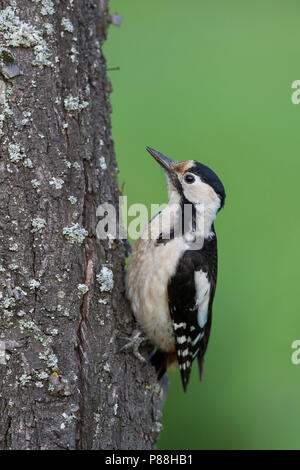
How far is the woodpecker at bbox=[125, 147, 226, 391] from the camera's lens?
9.75 feet

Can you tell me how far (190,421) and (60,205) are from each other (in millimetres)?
1630

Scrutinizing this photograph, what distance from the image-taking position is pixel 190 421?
3465 mm

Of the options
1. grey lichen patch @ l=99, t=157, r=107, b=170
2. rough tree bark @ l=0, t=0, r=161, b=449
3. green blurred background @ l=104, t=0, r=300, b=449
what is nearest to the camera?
rough tree bark @ l=0, t=0, r=161, b=449

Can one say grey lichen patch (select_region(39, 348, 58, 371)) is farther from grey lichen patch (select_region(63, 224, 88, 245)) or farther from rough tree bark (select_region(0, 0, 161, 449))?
grey lichen patch (select_region(63, 224, 88, 245))

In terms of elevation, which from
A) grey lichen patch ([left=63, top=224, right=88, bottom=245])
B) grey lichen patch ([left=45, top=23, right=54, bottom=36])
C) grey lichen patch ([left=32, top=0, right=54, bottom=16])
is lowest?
grey lichen patch ([left=63, top=224, right=88, bottom=245])

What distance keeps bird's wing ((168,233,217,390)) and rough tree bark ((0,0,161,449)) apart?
464mm

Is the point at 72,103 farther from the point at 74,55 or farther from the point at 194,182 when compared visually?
the point at 194,182

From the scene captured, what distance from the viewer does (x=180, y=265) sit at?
297 centimetres

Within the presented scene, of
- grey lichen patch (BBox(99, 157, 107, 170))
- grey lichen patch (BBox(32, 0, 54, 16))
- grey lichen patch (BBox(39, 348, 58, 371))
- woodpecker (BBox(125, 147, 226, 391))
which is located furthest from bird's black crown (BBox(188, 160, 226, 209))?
grey lichen patch (BBox(39, 348, 58, 371))

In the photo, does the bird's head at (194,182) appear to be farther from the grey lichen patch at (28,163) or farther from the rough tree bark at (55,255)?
the grey lichen patch at (28,163)

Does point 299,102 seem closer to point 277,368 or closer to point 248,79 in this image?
point 248,79

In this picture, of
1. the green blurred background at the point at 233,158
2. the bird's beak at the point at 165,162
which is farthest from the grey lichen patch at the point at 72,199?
the green blurred background at the point at 233,158
